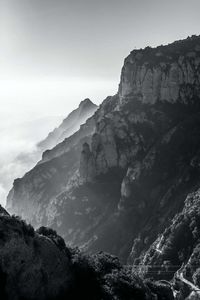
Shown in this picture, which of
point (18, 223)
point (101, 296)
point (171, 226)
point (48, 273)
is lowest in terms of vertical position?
point (101, 296)

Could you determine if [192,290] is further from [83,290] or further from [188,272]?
[83,290]

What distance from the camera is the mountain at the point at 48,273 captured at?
91.7m

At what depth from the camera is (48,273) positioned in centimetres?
9712

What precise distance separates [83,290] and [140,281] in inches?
847

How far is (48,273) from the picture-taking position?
97125 millimetres

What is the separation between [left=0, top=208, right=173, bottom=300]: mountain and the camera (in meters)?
91.7

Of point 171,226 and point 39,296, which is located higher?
point 171,226

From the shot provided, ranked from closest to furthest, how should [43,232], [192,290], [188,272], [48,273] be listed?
1. [48,273]
2. [43,232]
3. [192,290]
4. [188,272]

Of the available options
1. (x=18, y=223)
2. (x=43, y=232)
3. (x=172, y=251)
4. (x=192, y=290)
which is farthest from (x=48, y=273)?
(x=172, y=251)

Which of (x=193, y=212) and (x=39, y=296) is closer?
(x=39, y=296)

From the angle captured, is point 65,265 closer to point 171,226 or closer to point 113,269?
point 113,269

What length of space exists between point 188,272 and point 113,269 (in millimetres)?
52791

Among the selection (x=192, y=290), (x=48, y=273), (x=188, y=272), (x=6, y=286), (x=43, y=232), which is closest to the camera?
(x=6, y=286)

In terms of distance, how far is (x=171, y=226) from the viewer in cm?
19612
